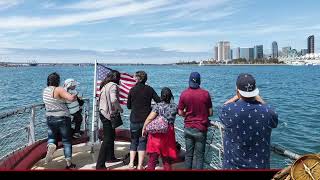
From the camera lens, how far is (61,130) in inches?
291

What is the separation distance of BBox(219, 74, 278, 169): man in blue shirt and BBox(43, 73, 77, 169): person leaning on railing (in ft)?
10.1

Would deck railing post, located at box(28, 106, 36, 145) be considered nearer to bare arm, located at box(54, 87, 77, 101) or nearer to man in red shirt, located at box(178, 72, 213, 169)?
bare arm, located at box(54, 87, 77, 101)

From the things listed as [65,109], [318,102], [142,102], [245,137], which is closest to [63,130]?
[65,109]

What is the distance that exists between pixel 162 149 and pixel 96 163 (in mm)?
1435

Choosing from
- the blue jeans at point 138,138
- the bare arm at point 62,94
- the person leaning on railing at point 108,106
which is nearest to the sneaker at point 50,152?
the person leaning on railing at point 108,106

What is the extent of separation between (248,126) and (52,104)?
11.8 ft

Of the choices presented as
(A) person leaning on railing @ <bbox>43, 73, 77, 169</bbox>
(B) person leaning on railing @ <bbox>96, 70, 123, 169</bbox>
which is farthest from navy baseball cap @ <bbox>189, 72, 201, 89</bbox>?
(A) person leaning on railing @ <bbox>43, 73, 77, 169</bbox>

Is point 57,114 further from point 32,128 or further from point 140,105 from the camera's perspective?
point 32,128

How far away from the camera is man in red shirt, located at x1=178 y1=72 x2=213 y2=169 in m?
6.53

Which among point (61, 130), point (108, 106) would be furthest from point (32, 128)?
point (108, 106)

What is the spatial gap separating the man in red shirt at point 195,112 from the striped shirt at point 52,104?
6.29 ft

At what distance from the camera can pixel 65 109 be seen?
7.39m

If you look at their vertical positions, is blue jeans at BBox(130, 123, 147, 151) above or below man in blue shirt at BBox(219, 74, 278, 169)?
below

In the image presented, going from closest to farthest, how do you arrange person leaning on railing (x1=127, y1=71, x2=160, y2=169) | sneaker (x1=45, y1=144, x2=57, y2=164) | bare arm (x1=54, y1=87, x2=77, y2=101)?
bare arm (x1=54, y1=87, x2=77, y2=101) → person leaning on railing (x1=127, y1=71, x2=160, y2=169) → sneaker (x1=45, y1=144, x2=57, y2=164)
